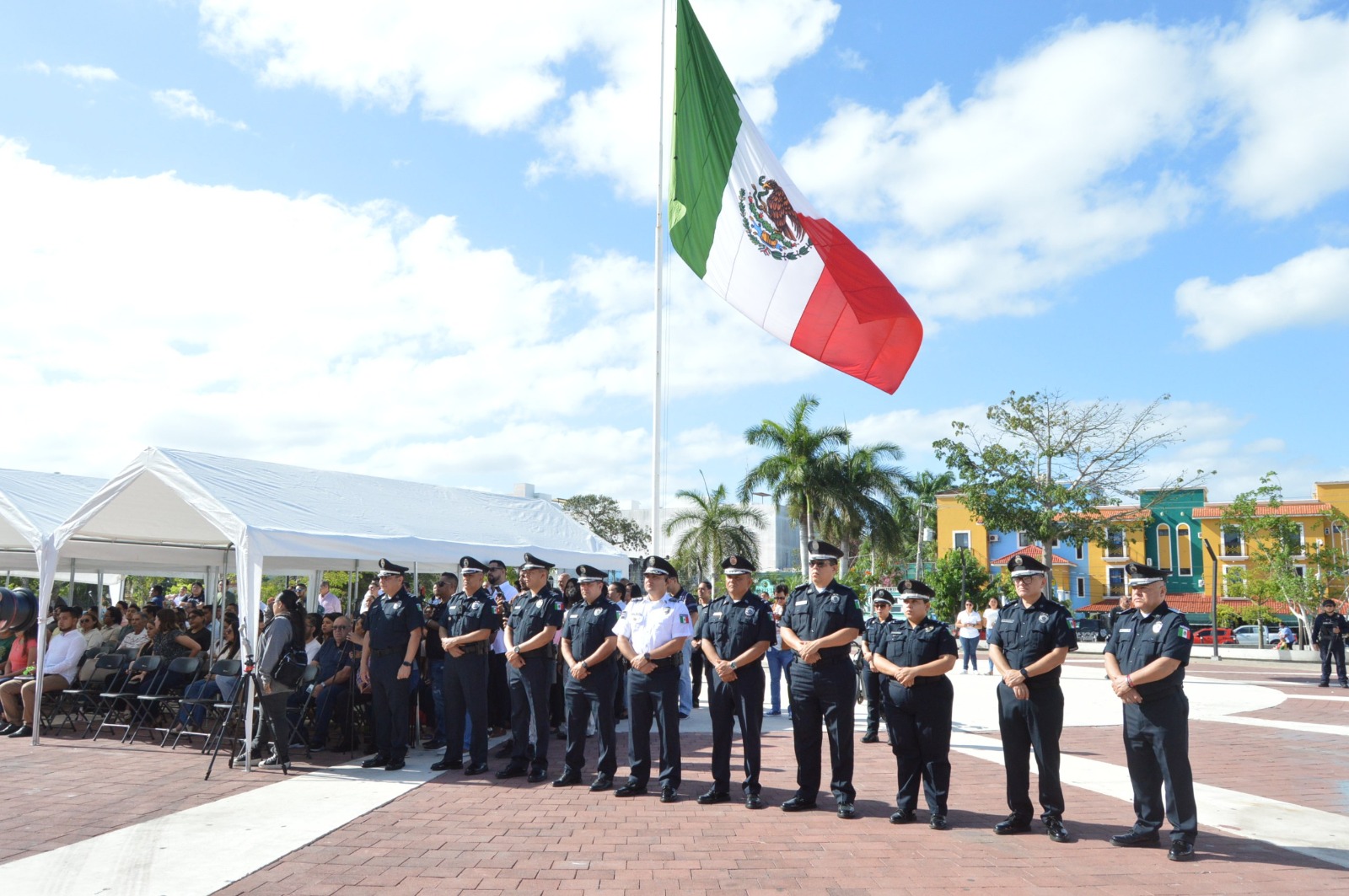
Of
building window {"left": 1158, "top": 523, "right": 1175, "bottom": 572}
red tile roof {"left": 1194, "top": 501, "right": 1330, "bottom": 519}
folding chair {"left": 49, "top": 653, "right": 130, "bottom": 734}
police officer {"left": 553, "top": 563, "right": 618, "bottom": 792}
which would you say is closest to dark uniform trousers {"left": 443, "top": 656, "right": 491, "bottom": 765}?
police officer {"left": 553, "top": 563, "right": 618, "bottom": 792}

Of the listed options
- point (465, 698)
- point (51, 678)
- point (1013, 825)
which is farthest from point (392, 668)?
point (1013, 825)

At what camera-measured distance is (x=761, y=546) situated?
70.5 m

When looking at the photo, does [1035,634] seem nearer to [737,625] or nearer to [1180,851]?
[1180,851]

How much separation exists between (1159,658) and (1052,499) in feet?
63.6

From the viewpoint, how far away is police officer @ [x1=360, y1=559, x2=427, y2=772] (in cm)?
881

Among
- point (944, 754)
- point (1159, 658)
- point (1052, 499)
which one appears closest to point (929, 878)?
point (944, 754)

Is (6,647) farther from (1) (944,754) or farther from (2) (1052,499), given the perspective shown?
(2) (1052,499)

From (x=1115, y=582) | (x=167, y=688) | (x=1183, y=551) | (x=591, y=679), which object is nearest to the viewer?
(x=591, y=679)

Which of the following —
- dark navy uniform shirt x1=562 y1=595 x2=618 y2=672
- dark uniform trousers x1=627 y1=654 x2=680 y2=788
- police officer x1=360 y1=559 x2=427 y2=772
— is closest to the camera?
dark uniform trousers x1=627 y1=654 x2=680 y2=788

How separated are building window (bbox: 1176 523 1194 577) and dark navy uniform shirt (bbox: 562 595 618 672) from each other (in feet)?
175

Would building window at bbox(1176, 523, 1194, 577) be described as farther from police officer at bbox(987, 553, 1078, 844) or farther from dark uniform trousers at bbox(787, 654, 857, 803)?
dark uniform trousers at bbox(787, 654, 857, 803)

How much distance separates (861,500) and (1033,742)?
1341 inches

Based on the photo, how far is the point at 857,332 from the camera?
1121 centimetres

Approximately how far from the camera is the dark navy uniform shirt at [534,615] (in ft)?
27.9
